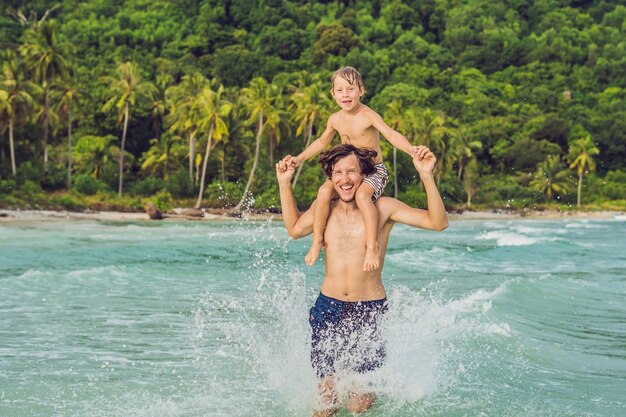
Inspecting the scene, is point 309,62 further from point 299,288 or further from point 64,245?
point 299,288

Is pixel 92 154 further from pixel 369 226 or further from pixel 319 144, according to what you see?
pixel 369 226

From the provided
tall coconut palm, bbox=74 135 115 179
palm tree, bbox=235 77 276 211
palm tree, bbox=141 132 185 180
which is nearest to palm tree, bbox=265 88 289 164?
palm tree, bbox=235 77 276 211

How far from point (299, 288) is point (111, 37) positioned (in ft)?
323

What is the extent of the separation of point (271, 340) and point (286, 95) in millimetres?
78017

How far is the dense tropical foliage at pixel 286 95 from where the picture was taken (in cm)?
6125

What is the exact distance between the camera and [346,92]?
629cm

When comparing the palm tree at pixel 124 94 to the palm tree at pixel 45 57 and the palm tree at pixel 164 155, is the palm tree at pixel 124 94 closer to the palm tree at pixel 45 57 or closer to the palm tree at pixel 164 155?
the palm tree at pixel 164 155

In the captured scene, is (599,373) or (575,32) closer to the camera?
(599,373)

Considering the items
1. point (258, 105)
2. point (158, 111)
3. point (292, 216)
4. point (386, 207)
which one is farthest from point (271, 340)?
point (158, 111)

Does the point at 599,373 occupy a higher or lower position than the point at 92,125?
lower

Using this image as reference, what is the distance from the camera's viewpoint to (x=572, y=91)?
106250 millimetres

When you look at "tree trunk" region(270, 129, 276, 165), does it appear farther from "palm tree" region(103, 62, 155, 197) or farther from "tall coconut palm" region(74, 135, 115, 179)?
"tall coconut palm" region(74, 135, 115, 179)

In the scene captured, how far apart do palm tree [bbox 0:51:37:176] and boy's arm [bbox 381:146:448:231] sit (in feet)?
163

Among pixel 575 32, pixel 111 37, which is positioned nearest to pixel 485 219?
pixel 111 37
